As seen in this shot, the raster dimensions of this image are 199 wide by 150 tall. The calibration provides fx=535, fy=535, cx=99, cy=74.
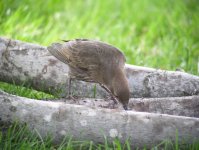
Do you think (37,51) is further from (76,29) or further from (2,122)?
(76,29)

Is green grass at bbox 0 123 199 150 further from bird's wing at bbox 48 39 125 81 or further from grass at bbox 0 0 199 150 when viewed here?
grass at bbox 0 0 199 150

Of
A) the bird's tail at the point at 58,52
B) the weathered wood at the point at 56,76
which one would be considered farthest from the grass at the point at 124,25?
the bird's tail at the point at 58,52

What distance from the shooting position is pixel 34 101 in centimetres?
453

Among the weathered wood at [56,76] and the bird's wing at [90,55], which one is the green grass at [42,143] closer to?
the weathered wood at [56,76]

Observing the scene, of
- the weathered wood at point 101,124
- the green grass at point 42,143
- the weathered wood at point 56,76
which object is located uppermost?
the weathered wood at point 56,76

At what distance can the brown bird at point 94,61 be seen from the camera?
5.31 meters

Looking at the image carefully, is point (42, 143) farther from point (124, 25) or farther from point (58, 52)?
point (124, 25)

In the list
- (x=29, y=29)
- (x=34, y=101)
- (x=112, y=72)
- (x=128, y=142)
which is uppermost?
(x=29, y=29)

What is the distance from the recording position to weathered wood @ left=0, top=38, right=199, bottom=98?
5.36m

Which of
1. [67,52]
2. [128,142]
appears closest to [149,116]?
[128,142]

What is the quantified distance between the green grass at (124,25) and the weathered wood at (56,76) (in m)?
1.35

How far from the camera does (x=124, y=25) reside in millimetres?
9031

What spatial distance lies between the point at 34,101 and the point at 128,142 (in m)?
0.87

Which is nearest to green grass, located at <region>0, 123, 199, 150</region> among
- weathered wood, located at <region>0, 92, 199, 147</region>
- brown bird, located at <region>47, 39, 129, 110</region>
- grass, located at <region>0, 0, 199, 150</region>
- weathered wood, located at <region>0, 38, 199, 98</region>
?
weathered wood, located at <region>0, 92, 199, 147</region>
